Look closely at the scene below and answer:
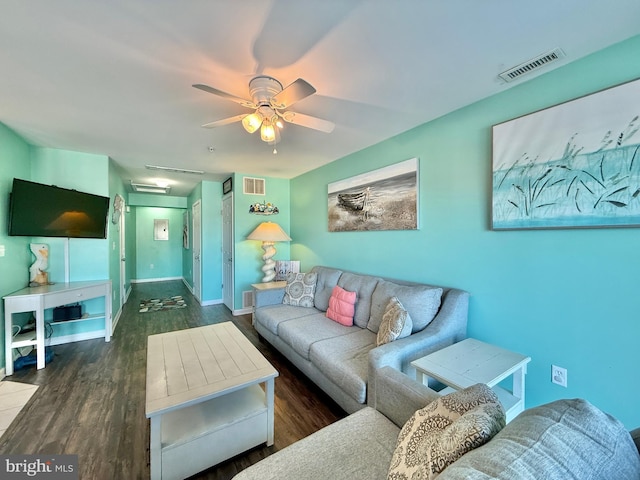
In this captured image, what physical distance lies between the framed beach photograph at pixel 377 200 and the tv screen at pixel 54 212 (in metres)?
3.02

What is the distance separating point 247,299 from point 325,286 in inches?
75.3

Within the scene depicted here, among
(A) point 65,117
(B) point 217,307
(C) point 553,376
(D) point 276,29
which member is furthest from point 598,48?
(B) point 217,307

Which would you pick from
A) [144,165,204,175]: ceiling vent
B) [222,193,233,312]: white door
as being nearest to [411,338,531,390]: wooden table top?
[222,193,233,312]: white door

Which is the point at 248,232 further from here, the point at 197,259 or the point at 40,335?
the point at 40,335

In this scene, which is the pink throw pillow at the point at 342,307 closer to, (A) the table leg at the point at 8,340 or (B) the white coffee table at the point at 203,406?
(B) the white coffee table at the point at 203,406

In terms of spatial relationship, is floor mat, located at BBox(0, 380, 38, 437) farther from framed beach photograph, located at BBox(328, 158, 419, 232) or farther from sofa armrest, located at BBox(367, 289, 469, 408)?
framed beach photograph, located at BBox(328, 158, 419, 232)

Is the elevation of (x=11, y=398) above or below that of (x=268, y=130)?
below

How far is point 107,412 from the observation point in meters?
1.98

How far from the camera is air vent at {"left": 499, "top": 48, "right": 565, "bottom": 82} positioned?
1.52 m

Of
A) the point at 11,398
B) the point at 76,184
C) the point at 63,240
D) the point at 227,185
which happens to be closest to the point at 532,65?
the point at 227,185

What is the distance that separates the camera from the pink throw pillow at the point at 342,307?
2664 millimetres

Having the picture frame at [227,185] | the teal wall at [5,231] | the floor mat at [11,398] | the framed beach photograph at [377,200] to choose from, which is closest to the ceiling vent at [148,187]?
the picture frame at [227,185]

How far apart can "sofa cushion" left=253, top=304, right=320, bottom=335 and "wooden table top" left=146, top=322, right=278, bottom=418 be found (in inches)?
23.1

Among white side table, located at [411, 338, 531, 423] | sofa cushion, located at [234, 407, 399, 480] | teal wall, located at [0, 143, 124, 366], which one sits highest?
teal wall, located at [0, 143, 124, 366]
